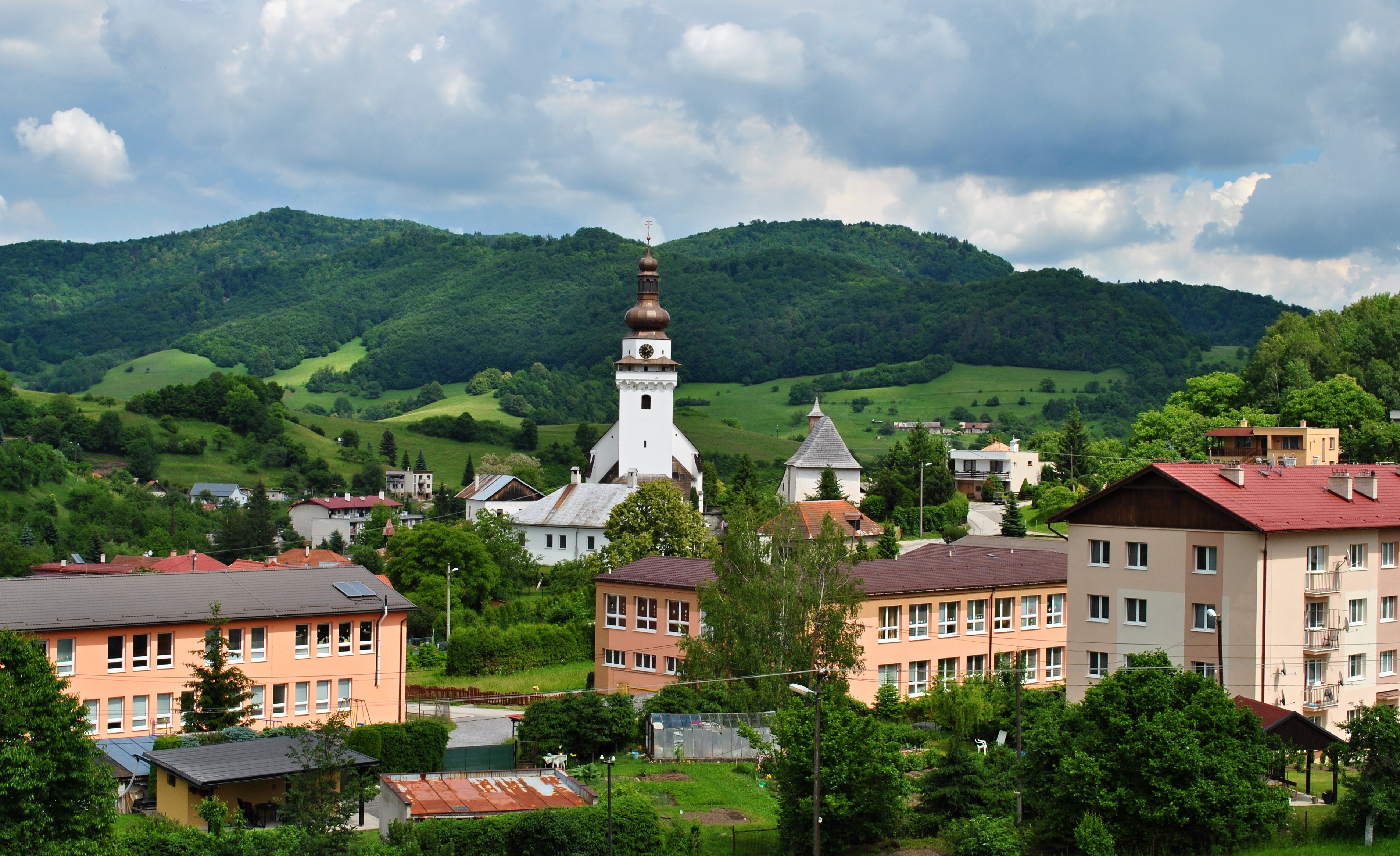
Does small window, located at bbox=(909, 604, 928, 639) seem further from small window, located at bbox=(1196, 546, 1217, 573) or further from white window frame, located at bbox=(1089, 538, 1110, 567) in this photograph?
small window, located at bbox=(1196, 546, 1217, 573)

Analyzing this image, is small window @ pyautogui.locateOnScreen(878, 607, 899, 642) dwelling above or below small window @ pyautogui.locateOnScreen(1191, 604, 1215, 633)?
below

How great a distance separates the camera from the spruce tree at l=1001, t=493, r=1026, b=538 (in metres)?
75.9

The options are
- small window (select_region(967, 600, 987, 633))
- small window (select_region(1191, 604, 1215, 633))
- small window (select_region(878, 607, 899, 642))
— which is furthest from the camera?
small window (select_region(967, 600, 987, 633))

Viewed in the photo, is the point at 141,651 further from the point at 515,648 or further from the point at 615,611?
the point at 515,648

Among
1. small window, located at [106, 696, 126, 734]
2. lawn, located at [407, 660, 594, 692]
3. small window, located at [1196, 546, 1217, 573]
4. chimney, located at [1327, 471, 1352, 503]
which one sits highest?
chimney, located at [1327, 471, 1352, 503]

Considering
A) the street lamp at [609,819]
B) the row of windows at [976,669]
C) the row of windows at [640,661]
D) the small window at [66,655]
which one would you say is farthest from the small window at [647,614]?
the street lamp at [609,819]

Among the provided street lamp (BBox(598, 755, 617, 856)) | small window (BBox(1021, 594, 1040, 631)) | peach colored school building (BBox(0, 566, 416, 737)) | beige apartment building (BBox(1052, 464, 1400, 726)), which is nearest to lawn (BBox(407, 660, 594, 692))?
peach colored school building (BBox(0, 566, 416, 737))

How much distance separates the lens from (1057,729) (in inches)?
1105

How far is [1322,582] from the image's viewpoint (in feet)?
121

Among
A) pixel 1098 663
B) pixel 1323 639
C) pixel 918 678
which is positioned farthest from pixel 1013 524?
pixel 1323 639

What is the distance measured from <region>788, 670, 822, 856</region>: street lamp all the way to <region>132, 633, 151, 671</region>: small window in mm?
20330

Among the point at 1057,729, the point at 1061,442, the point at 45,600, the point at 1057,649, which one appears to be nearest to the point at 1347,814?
the point at 1057,729

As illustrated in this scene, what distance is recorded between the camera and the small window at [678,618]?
46812mm

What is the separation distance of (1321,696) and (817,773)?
18.3m
